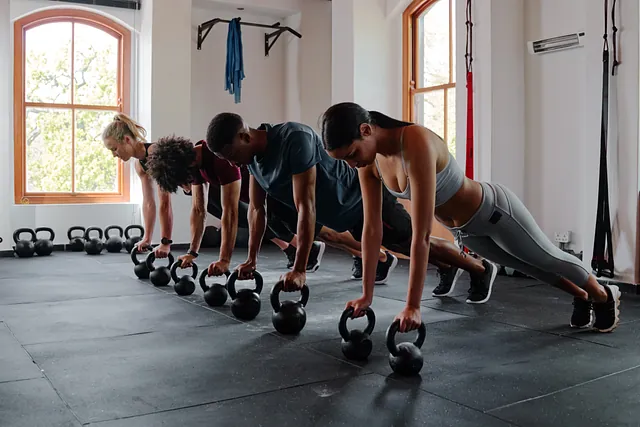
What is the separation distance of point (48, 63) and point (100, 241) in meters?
2.07

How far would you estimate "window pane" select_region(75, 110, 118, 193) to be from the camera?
719 centimetres

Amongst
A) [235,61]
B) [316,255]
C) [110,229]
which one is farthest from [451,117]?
[110,229]

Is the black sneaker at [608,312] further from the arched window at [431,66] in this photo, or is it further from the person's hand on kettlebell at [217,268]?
the arched window at [431,66]

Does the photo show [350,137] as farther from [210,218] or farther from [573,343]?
[210,218]

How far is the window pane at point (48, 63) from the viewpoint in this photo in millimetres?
6980

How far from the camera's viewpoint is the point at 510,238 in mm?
2520

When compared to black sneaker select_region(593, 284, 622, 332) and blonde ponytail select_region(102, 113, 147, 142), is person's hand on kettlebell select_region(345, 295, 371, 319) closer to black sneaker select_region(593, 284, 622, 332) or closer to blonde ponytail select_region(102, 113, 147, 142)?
black sneaker select_region(593, 284, 622, 332)

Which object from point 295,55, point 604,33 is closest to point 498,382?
point 604,33

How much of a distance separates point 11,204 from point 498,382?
19.2ft

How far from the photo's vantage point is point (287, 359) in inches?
95.0

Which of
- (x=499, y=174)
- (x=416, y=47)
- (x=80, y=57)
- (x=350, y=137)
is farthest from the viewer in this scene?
(x=80, y=57)

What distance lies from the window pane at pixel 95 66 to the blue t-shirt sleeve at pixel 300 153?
16.5ft

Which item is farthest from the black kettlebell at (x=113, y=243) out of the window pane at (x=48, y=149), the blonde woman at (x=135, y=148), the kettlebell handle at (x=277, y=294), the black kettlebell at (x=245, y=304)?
the kettlebell handle at (x=277, y=294)

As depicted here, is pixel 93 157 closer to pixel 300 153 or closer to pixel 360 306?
pixel 300 153
